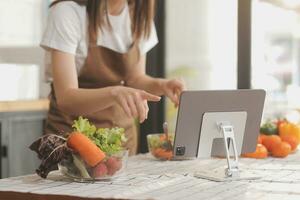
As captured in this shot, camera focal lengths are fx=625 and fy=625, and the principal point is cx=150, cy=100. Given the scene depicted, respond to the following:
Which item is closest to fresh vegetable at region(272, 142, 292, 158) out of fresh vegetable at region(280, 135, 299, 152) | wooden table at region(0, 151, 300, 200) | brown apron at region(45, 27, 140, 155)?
fresh vegetable at region(280, 135, 299, 152)

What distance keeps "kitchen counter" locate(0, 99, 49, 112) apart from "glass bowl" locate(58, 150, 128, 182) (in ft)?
5.80

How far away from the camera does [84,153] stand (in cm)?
157

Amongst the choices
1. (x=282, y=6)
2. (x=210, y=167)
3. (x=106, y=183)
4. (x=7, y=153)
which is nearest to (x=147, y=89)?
(x=210, y=167)

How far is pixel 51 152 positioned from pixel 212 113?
0.46 m

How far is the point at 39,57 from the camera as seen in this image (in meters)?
3.89

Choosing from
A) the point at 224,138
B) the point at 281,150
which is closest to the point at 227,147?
the point at 224,138

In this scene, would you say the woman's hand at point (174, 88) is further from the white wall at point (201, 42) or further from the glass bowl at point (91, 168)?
the white wall at point (201, 42)

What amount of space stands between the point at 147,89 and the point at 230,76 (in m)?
1.52

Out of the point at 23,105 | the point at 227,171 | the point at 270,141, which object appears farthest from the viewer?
the point at 23,105

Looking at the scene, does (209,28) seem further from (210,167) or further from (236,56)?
(210,167)

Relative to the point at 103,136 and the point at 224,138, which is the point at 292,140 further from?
the point at 103,136

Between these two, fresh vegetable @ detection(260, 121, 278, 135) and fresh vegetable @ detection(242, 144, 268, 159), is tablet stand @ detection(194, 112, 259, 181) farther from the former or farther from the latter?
fresh vegetable @ detection(260, 121, 278, 135)

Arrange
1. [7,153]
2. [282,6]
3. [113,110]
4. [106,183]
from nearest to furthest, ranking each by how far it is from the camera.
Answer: [106,183], [113,110], [7,153], [282,6]

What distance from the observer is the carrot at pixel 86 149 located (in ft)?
5.13
